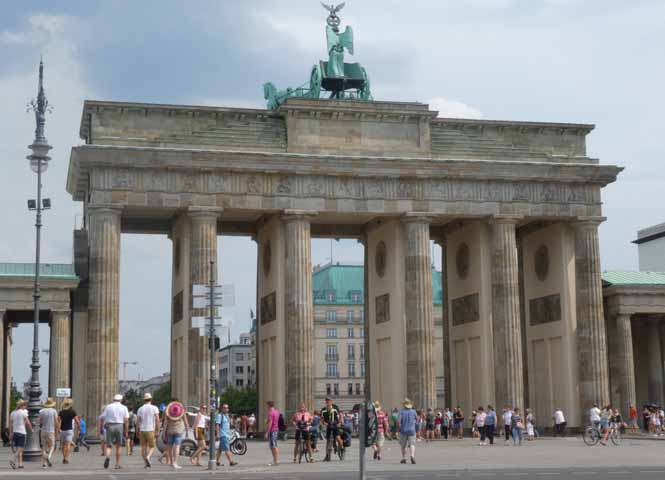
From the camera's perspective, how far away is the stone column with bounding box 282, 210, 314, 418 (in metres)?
57.3

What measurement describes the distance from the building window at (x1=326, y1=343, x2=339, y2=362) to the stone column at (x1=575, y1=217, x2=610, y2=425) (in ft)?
259

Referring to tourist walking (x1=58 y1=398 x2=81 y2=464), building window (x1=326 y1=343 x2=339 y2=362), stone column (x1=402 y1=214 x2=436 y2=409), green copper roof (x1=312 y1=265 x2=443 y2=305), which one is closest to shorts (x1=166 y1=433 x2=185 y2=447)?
tourist walking (x1=58 y1=398 x2=81 y2=464)

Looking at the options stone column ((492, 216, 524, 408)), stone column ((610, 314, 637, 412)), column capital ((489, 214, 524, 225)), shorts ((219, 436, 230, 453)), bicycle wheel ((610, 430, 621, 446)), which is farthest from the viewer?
stone column ((610, 314, 637, 412))

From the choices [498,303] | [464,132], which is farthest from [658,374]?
[464,132]

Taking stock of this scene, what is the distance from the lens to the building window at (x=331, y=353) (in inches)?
5477

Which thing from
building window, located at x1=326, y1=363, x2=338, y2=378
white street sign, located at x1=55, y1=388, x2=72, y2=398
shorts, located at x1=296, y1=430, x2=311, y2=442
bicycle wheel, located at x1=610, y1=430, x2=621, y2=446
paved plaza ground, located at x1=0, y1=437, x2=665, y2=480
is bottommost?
paved plaza ground, located at x1=0, y1=437, x2=665, y2=480

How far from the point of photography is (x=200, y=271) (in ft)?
186

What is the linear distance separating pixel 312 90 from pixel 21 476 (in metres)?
38.1

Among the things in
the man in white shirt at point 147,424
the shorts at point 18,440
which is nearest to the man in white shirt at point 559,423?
the man in white shirt at point 147,424

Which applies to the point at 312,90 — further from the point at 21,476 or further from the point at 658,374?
the point at 21,476

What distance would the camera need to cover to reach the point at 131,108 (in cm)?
5762

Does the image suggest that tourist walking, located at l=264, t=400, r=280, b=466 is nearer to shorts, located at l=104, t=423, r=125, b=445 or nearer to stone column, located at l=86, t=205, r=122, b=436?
shorts, located at l=104, t=423, r=125, b=445

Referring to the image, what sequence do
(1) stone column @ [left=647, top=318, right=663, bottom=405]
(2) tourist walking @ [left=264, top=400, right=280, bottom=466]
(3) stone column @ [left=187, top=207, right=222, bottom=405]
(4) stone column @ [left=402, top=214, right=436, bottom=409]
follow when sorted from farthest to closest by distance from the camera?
1. (1) stone column @ [left=647, top=318, right=663, bottom=405]
2. (4) stone column @ [left=402, top=214, right=436, bottom=409]
3. (3) stone column @ [left=187, top=207, right=222, bottom=405]
4. (2) tourist walking @ [left=264, top=400, right=280, bottom=466]

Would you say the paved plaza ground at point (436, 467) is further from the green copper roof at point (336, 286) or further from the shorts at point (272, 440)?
the green copper roof at point (336, 286)
